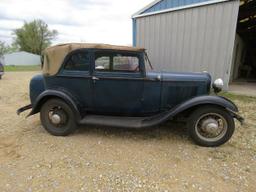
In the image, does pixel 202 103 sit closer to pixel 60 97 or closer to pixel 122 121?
pixel 122 121

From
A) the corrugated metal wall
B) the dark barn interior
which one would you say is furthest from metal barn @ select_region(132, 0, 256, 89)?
the dark barn interior

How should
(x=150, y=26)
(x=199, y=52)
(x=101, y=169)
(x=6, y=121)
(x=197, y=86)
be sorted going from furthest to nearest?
(x=150, y=26) < (x=199, y=52) < (x=6, y=121) < (x=197, y=86) < (x=101, y=169)

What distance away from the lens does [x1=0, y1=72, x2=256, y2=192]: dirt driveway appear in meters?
2.33

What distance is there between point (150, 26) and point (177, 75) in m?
5.12

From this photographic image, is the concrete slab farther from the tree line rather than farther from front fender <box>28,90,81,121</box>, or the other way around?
the tree line

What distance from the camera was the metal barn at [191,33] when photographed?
21.1 ft

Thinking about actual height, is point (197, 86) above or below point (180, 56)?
below

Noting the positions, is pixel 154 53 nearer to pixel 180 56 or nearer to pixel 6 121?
pixel 180 56

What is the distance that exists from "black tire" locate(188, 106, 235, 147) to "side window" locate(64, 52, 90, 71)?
212 cm

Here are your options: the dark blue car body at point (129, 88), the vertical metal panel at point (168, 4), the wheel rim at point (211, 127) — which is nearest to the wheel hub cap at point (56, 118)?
the dark blue car body at point (129, 88)

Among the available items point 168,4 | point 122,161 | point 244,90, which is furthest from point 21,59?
point 122,161

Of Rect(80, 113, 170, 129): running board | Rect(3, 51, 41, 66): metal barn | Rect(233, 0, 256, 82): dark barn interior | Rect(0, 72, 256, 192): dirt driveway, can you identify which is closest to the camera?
Rect(0, 72, 256, 192): dirt driveway

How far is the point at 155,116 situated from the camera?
11.4ft

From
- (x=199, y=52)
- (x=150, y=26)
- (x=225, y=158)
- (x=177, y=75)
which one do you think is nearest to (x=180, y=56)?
(x=199, y=52)
